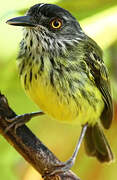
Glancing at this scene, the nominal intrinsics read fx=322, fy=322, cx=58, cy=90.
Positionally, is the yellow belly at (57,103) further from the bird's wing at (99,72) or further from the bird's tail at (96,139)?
the bird's tail at (96,139)

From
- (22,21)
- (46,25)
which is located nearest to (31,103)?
(22,21)

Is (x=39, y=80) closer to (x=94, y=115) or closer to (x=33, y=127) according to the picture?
(x=33, y=127)

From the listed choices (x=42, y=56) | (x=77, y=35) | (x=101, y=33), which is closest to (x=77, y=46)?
(x=77, y=35)

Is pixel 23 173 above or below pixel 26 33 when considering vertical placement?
below

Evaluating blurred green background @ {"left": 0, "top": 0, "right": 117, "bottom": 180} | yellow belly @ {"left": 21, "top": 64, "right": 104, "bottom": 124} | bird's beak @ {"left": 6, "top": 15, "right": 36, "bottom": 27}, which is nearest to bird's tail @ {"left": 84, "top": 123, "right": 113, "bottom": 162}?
yellow belly @ {"left": 21, "top": 64, "right": 104, "bottom": 124}

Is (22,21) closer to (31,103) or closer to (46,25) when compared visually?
(46,25)
